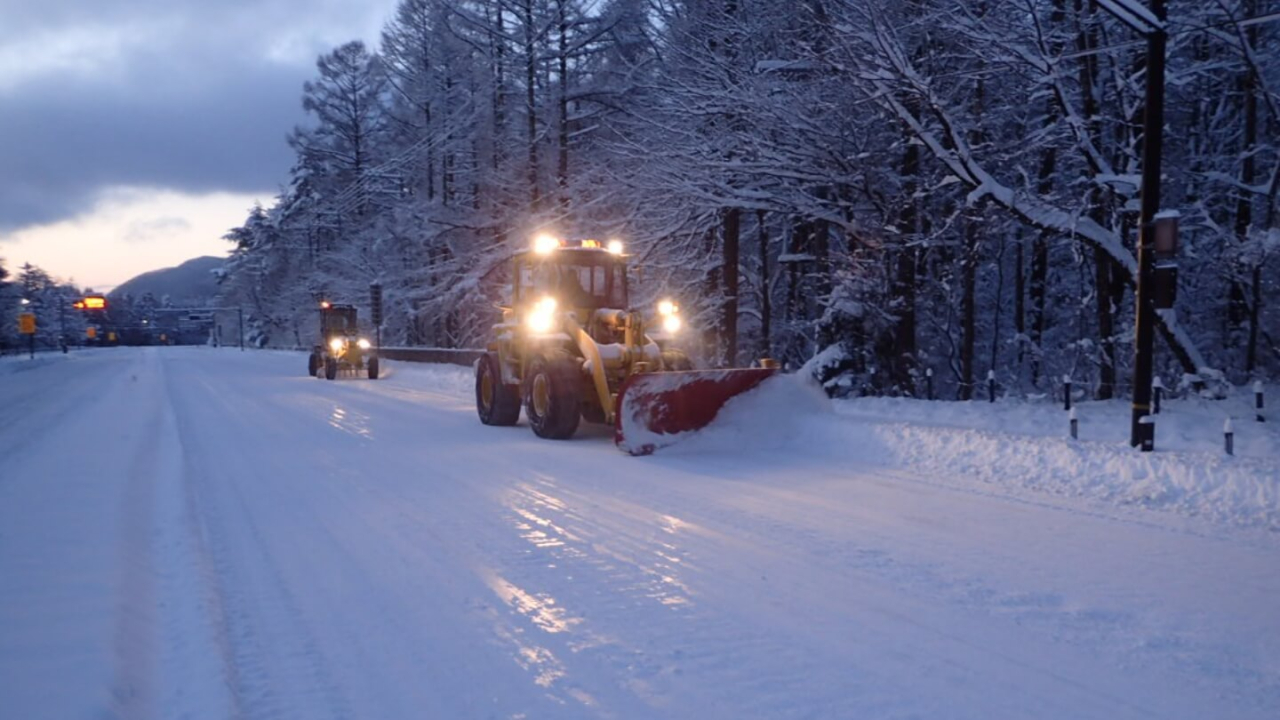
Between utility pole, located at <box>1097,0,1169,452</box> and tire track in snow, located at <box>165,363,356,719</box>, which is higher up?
utility pole, located at <box>1097,0,1169,452</box>

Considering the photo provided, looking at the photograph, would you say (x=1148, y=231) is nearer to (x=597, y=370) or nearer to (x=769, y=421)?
(x=769, y=421)

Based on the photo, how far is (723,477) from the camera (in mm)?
9109

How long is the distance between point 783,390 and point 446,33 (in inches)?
933

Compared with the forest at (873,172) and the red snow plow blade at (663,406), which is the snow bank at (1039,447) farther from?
the forest at (873,172)

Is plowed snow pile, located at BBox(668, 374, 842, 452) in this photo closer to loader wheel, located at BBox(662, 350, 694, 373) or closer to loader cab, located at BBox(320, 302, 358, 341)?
loader wheel, located at BBox(662, 350, 694, 373)

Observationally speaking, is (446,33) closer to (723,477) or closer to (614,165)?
(614,165)

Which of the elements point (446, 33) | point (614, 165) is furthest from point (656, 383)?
point (446, 33)

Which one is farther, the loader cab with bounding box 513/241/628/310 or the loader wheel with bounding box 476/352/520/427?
the loader wheel with bounding box 476/352/520/427

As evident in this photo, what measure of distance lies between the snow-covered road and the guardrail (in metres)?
17.0

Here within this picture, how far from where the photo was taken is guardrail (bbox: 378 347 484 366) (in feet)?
90.9

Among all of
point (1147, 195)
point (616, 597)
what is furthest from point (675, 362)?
point (616, 597)


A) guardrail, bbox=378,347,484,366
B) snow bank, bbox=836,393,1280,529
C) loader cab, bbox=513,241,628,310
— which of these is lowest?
snow bank, bbox=836,393,1280,529

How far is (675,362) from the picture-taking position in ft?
41.5

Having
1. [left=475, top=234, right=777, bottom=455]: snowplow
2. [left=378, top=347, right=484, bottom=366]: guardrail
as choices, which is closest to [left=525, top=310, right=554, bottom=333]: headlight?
[left=475, top=234, right=777, bottom=455]: snowplow
